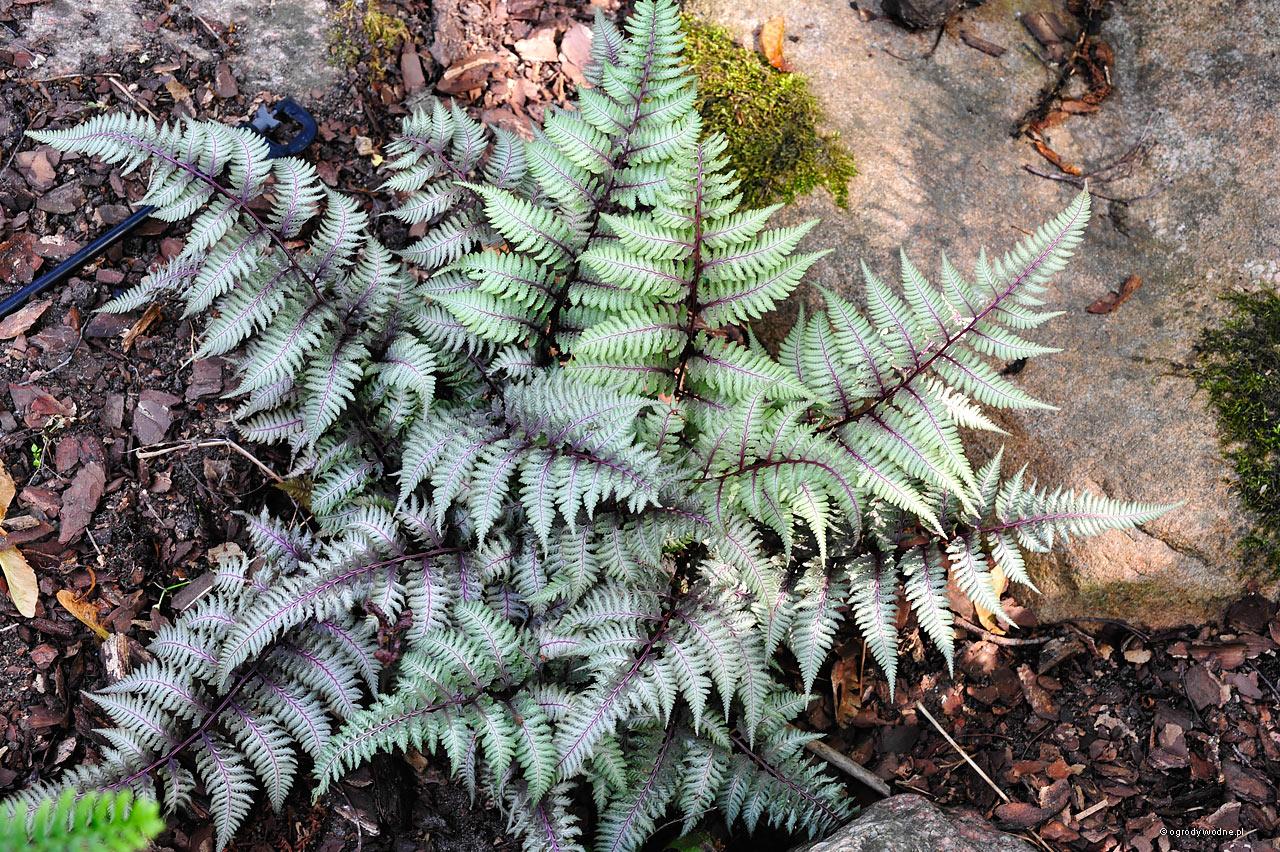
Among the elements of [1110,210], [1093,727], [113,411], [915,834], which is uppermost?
[1110,210]

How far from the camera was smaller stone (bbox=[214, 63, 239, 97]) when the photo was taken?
14.1 ft

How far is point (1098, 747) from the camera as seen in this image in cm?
370

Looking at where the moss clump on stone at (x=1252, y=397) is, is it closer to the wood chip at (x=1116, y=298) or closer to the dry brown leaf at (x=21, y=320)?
the wood chip at (x=1116, y=298)

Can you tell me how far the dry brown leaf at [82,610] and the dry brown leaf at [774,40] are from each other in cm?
382

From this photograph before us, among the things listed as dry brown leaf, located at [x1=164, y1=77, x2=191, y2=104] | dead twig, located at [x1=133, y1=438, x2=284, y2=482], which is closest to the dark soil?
dead twig, located at [x1=133, y1=438, x2=284, y2=482]

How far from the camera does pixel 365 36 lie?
455 centimetres

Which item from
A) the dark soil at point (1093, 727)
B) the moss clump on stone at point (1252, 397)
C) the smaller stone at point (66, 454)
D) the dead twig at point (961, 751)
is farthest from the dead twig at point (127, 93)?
the moss clump on stone at point (1252, 397)

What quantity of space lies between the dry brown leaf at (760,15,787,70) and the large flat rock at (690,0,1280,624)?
0.19 ft

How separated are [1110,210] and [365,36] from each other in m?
3.67

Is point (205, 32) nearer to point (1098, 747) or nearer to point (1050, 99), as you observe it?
point (1050, 99)

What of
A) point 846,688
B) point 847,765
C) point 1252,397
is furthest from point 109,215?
point 1252,397

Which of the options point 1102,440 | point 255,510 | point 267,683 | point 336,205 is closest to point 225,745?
point 267,683

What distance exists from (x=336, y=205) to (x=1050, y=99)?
332cm

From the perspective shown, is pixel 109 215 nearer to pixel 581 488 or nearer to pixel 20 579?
pixel 20 579
